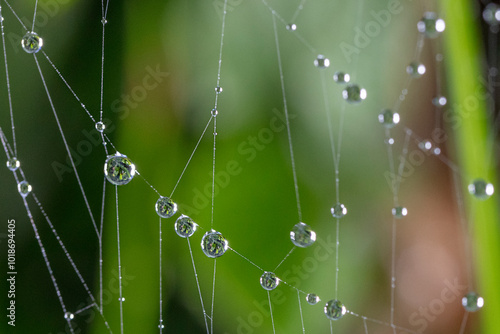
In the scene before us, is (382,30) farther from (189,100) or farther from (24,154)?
(24,154)

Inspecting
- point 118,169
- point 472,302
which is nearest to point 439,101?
point 472,302

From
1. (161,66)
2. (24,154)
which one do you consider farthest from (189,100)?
(24,154)
